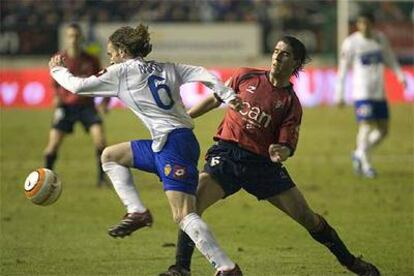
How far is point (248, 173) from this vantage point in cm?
930

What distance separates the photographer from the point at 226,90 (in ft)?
28.1

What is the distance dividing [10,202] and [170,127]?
661 centimetres

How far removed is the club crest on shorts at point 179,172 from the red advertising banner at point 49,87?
66.5 feet

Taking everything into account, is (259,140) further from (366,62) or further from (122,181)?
(366,62)

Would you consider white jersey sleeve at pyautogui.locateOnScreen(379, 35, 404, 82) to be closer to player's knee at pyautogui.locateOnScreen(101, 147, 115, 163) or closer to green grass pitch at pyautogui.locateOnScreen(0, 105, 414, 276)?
green grass pitch at pyautogui.locateOnScreen(0, 105, 414, 276)

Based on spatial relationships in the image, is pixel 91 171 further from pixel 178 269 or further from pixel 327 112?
pixel 327 112

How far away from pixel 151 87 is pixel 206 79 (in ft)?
1.43

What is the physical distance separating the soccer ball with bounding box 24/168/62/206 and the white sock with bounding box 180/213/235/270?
1338mm

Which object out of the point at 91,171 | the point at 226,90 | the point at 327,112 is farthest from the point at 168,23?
the point at 226,90

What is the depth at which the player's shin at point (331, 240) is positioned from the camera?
31.3 ft

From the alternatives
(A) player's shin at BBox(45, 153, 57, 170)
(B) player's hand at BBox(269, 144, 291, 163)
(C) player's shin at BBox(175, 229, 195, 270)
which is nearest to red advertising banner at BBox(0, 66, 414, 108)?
(A) player's shin at BBox(45, 153, 57, 170)

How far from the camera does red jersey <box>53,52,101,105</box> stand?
16.2 meters

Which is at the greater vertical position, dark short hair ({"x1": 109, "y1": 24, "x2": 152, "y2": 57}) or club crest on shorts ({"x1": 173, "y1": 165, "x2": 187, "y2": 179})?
dark short hair ({"x1": 109, "y1": 24, "x2": 152, "y2": 57})

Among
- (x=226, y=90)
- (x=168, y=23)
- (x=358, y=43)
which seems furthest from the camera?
(x=168, y=23)
